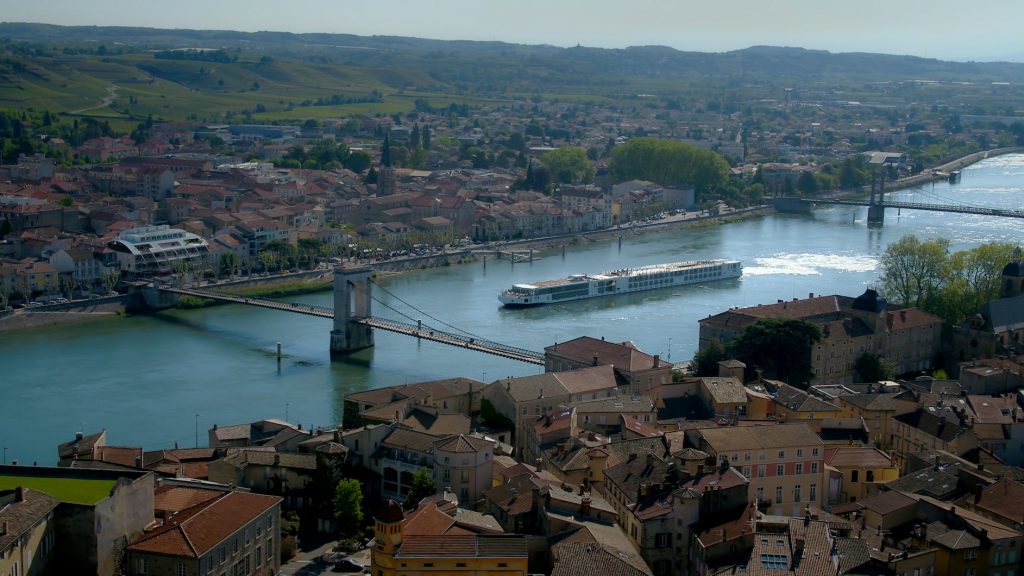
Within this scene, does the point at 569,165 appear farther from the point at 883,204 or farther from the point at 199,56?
the point at 199,56

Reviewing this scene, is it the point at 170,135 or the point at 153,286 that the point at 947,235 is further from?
the point at 170,135

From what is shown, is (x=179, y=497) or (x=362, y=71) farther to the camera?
(x=362, y=71)

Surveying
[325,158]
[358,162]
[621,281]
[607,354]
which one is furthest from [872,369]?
[325,158]

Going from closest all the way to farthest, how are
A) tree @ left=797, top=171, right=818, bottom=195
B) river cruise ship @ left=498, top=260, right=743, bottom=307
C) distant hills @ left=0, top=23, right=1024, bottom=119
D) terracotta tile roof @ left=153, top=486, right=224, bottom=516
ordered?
terracotta tile roof @ left=153, top=486, right=224, bottom=516 → river cruise ship @ left=498, top=260, right=743, bottom=307 → tree @ left=797, top=171, right=818, bottom=195 → distant hills @ left=0, top=23, right=1024, bottom=119

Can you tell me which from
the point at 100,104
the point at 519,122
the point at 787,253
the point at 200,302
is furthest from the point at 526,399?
the point at 519,122

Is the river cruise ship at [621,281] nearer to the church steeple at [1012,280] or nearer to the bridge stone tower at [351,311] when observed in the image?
the bridge stone tower at [351,311]

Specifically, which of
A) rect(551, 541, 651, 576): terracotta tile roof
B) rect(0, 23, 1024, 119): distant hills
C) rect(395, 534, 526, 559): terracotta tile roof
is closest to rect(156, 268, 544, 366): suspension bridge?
rect(551, 541, 651, 576): terracotta tile roof

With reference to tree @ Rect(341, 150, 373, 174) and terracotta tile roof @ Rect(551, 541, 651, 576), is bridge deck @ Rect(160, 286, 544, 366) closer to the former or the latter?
terracotta tile roof @ Rect(551, 541, 651, 576)
